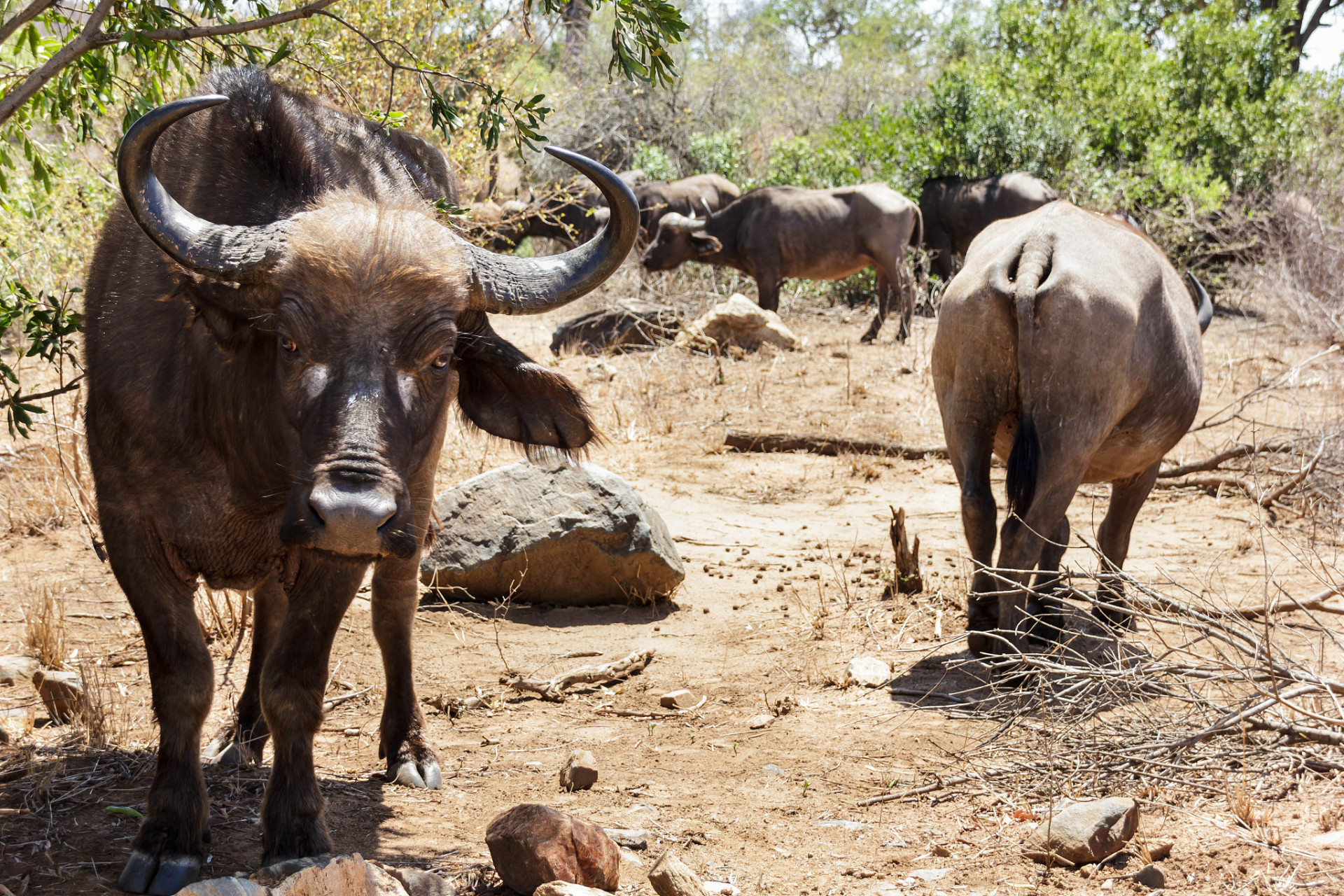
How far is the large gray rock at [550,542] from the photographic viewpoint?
6.17 metres

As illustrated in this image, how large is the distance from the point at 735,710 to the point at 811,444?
16.6 feet

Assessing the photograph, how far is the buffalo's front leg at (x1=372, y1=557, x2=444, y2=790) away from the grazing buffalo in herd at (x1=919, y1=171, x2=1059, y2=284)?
14.0 m

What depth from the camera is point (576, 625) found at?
6.11m

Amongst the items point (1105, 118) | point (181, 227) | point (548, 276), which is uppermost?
point (1105, 118)

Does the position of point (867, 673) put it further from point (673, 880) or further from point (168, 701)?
point (168, 701)

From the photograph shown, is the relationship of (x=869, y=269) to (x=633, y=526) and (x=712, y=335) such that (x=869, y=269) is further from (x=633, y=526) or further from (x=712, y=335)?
(x=633, y=526)

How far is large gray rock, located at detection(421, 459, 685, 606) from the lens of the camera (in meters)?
6.17

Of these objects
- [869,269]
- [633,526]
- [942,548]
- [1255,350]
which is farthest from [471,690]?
[869,269]

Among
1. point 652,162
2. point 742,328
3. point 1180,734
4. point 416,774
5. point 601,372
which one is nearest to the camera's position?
point 1180,734

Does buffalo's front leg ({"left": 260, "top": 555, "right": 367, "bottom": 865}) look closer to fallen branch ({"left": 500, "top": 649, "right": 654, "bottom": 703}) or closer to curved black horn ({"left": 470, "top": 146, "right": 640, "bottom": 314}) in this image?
curved black horn ({"left": 470, "top": 146, "right": 640, "bottom": 314})

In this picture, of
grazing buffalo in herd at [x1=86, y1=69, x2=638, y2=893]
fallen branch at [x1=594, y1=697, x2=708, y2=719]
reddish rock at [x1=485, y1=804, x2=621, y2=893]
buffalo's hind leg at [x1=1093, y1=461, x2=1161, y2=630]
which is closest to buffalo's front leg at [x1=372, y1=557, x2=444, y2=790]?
grazing buffalo in herd at [x1=86, y1=69, x2=638, y2=893]

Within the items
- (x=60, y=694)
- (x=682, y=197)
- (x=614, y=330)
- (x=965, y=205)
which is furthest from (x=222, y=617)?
(x=965, y=205)

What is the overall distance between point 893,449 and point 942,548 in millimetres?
2572

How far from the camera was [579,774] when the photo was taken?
3871 millimetres
